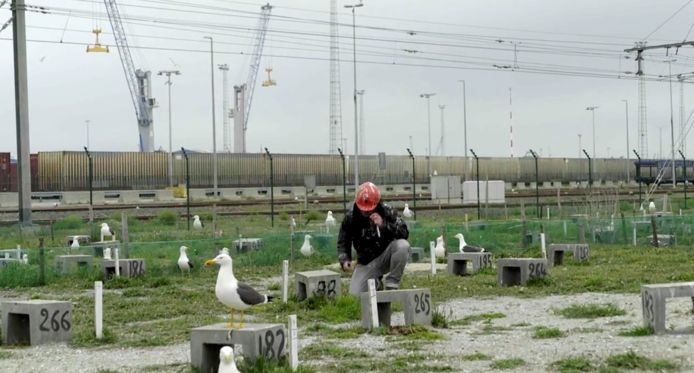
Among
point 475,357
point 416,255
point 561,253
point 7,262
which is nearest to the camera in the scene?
point 475,357

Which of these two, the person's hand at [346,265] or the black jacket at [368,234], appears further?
the black jacket at [368,234]

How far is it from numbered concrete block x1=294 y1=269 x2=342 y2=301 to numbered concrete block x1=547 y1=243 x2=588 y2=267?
9.09 m

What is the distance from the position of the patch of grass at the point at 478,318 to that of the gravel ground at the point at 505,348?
6.1 inches

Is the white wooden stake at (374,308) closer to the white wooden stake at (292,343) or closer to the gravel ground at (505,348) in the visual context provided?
the gravel ground at (505,348)

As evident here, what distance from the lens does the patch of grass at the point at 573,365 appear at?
429 inches

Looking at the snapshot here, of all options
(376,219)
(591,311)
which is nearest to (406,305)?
(376,219)

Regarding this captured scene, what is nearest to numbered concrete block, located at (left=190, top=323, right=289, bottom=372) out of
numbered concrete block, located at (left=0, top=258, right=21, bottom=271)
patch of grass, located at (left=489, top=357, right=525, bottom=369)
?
patch of grass, located at (left=489, top=357, right=525, bottom=369)

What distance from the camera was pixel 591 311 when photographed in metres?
15.8

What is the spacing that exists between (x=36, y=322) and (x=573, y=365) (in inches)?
272

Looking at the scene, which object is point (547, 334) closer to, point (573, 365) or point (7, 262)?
point (573, 365)

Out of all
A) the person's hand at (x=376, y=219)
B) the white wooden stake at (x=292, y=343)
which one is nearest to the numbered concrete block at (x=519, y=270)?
the person's hand at (x=376, y=219)

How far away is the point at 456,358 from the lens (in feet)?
38.8

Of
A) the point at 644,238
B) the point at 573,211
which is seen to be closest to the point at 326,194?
the point at 573,211

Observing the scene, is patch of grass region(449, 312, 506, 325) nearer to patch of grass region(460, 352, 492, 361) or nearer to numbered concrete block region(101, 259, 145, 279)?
patch of grass region(460, 352, 492, 361)
